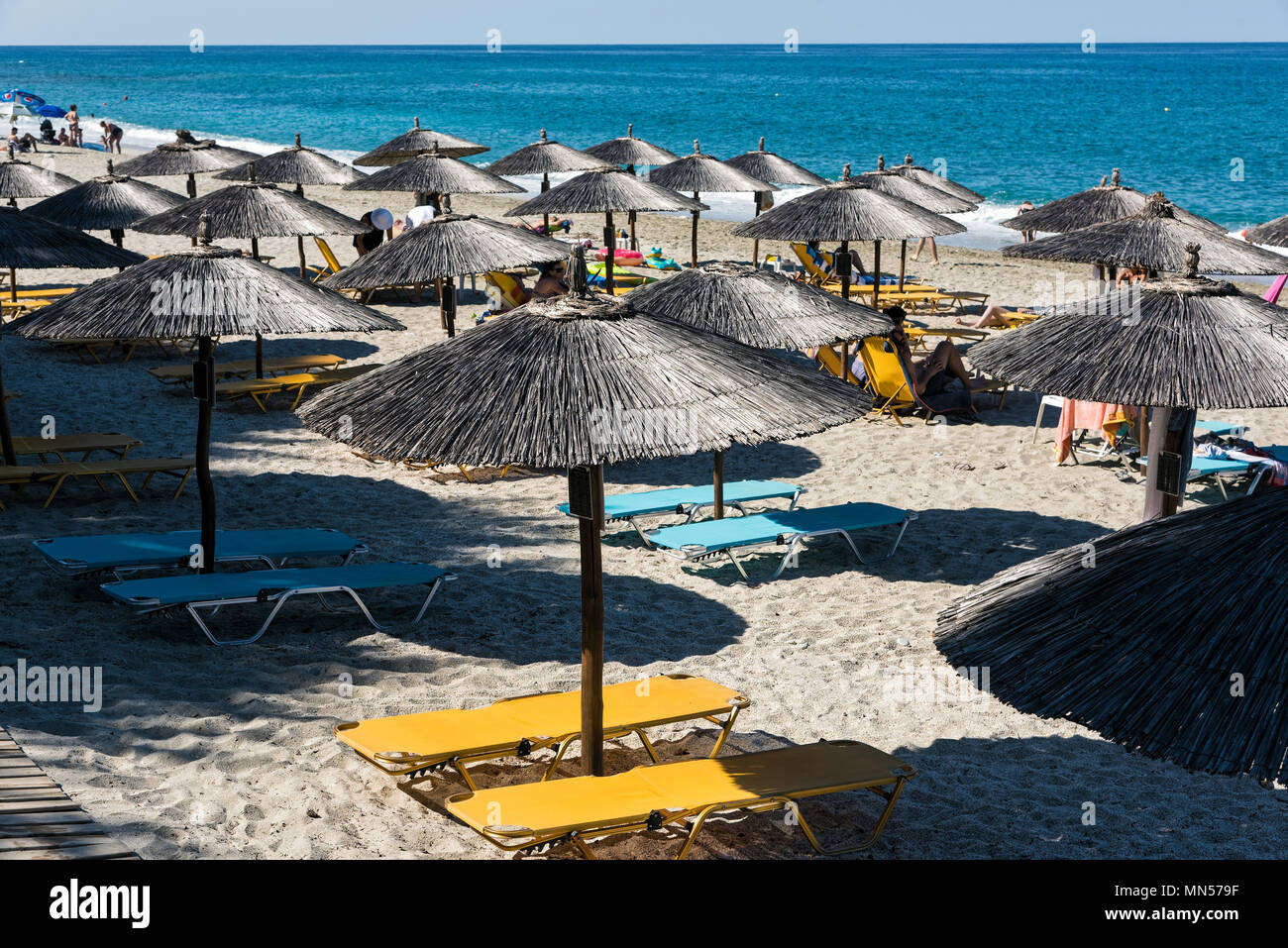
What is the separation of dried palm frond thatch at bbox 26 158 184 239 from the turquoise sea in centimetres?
2248

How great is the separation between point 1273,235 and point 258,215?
988cm

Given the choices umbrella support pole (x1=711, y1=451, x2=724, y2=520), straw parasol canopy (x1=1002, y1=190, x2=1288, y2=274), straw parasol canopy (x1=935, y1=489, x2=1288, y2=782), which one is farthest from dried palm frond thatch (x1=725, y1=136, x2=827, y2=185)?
straw parasol canopy (x1=935, y1=489, x2=1288, y2=782)

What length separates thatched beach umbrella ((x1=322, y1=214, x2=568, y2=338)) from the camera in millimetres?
10727

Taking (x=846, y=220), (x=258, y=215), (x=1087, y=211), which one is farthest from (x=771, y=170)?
(x=258, y=215)

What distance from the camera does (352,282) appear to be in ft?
35.4

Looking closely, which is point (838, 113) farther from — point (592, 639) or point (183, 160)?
point (592, 639)

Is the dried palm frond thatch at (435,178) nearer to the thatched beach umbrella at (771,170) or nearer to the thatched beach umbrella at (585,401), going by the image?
the thatched beach umbrella at (771,170)

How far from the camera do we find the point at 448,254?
10898mm

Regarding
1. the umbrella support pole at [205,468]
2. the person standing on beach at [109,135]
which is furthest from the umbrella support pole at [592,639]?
the person standing on beach at [109,135]

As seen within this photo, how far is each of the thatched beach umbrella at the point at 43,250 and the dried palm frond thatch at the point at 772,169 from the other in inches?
512

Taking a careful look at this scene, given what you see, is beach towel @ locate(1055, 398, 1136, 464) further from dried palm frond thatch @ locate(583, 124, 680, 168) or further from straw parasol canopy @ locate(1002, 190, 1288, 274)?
dried palm frond thatch @ locate(583, 124, 680, 168)

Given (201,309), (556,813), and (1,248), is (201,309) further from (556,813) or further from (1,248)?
(556,813)

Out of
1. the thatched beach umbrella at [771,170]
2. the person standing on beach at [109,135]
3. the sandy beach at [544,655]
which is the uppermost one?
the person standing on beach at [109,135]

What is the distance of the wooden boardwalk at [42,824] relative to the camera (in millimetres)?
3037
